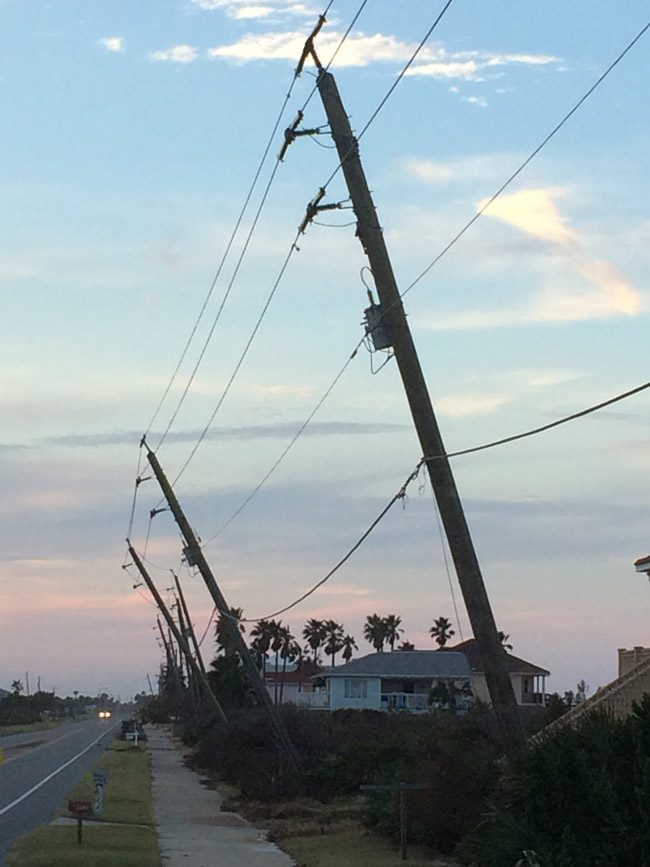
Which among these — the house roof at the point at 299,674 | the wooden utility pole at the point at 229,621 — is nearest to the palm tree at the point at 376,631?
the house roof at the point at 299,674

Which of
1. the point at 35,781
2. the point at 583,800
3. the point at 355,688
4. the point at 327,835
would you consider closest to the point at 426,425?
the point at 583,800

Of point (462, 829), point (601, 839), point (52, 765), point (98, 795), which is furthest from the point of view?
point (52, 765)

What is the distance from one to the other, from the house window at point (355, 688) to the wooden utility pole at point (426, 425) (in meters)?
74.6

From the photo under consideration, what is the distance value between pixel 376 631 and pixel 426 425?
383 ft

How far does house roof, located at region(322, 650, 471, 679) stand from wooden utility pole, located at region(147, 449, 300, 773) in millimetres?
45717

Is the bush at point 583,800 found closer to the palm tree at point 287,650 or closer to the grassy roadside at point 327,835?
the grassy roadside at point 327,835

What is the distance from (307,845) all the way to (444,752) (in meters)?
5.11

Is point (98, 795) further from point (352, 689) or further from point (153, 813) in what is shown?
point (352, 689)

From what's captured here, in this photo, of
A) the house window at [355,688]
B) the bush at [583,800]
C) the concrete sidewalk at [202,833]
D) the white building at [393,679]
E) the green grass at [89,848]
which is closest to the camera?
the bush at [583,800]

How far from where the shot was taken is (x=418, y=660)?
91562 millimetres

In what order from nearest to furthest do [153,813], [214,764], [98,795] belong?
[98,795] < [153,813] < [214,764]

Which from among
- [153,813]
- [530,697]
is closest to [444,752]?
[153,813]

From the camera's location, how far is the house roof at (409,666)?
8881 centimetres

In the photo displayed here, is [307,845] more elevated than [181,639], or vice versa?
[181,639]
